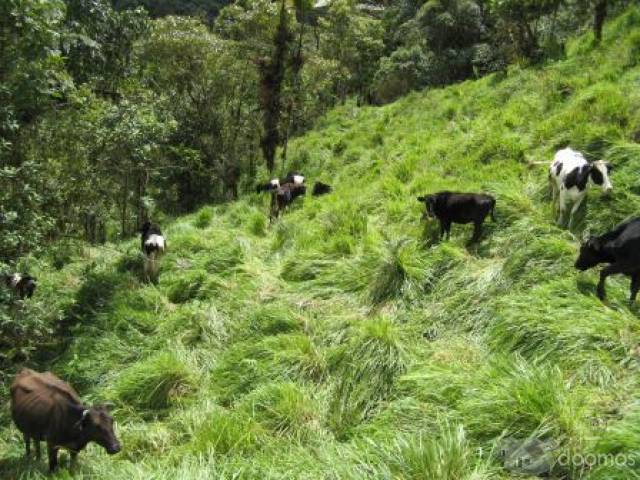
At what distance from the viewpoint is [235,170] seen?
2033 centimetres

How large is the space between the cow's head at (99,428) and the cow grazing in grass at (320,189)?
9774mm

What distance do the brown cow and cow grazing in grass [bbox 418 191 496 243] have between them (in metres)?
5.27

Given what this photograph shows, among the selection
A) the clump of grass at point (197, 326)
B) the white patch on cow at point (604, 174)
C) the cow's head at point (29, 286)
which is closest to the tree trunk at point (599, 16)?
the white patch on cow at point (604, 174)

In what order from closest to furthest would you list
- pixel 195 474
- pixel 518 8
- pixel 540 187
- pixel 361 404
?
pixel 195 474
pixel 361 404
pixel 540 187
pixel 518 8

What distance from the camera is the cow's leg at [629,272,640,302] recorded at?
5.67 m

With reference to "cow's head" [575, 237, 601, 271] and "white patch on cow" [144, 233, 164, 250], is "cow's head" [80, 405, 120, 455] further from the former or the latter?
"white patch on cow" [144, 233, 164, 250]

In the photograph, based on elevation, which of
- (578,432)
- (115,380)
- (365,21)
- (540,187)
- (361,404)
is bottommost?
(115,380)

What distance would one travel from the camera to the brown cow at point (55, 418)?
5137 mm

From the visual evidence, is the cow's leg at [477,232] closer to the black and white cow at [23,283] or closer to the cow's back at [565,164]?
the cow's back at [565,164]

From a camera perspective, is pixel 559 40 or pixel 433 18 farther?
pixel 433 18

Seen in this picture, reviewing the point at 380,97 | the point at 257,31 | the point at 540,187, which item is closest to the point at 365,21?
the point at 380,97

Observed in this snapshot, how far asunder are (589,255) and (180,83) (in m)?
16.4

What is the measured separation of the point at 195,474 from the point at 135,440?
182cm

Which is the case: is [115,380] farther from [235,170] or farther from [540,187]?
[235,170]
